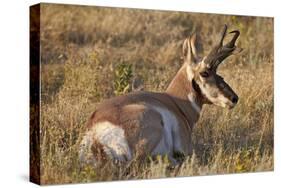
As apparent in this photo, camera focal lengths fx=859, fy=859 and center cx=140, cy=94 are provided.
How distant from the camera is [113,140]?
31.4 ft

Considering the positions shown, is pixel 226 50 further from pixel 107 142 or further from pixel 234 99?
pixel 107 142

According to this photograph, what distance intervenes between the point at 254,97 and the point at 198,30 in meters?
1.20

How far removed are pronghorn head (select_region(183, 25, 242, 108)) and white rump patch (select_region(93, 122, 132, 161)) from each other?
4.00ft

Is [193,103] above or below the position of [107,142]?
above

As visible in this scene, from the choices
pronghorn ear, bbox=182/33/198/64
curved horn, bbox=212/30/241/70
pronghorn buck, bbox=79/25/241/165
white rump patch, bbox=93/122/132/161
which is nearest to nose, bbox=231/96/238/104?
pronghorn buck, bbox=79/25/241/165

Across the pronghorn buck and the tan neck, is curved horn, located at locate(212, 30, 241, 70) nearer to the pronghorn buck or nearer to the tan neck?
the pronghorn buck

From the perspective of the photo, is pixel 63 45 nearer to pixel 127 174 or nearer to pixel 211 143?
pixel 127 174

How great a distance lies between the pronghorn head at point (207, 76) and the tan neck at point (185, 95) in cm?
5

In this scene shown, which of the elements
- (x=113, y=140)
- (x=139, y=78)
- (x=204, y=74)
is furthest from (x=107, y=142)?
(x=204, y=74)

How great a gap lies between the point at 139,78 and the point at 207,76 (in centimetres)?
83

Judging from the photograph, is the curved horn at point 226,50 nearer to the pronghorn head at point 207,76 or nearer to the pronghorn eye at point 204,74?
the pronghorn head at point 207,76

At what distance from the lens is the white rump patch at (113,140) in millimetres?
9555

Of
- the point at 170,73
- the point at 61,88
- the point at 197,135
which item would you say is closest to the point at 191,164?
the point at 197,135

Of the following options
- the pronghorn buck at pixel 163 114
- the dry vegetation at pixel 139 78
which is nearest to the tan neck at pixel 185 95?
the pronghorn buck at pixel 163 114
